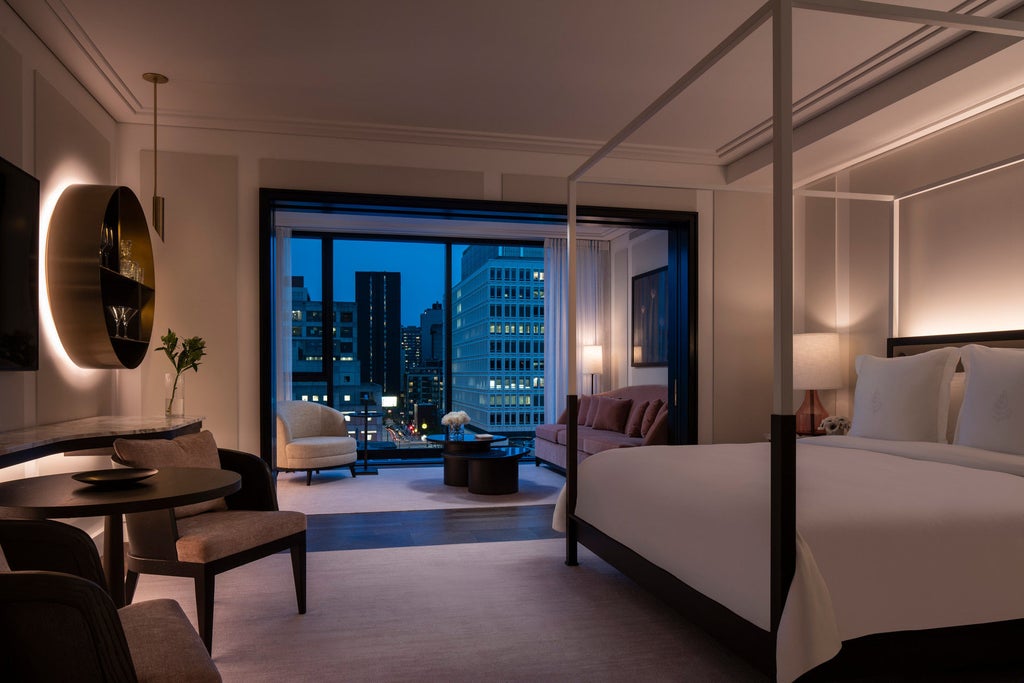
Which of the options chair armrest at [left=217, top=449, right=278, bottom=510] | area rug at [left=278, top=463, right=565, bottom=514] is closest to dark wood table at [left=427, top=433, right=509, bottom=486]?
area rug at [left=278, top=463, right=565, bottom=514]

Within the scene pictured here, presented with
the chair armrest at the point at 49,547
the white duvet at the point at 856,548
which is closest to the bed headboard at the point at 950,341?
the white duvet at the point at 856,548

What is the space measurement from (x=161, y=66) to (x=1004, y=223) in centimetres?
513

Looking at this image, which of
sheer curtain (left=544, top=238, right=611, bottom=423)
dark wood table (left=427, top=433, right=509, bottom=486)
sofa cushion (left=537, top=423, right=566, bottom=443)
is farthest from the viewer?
sheer curtain (left=544, top=238, right=611, bottom=423)

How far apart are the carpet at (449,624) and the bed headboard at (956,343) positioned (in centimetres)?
223

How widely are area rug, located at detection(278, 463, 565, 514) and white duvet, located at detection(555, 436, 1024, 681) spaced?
300cm

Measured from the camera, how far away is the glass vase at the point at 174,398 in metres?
4.50

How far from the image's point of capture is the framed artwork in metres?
7.57

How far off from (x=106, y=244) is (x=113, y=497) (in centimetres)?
258

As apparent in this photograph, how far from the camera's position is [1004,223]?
4.15m

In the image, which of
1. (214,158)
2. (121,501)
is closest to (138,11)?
(214,158)

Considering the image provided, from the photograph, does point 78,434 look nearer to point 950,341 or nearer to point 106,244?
point 106,244

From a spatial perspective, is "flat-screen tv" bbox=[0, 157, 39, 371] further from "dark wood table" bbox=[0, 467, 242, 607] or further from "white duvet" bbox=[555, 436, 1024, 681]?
"white duvet" bbox=[555, 436, 1024, 681]

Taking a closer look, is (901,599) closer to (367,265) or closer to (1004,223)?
(1004,223)

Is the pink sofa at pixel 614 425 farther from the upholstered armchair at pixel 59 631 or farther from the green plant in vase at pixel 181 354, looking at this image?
the upholstered armchair at pixel 59 631
